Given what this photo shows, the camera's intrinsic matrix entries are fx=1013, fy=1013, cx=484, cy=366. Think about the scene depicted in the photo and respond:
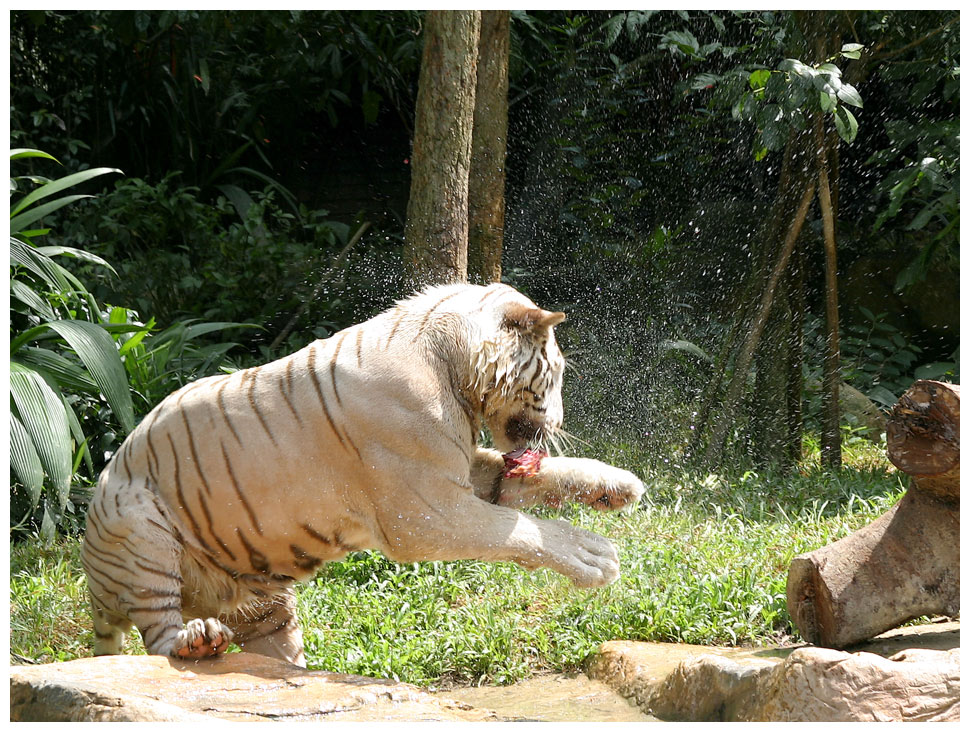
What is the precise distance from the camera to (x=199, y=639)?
2881 mm

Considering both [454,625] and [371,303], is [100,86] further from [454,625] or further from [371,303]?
[454,625]

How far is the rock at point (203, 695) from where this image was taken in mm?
2400

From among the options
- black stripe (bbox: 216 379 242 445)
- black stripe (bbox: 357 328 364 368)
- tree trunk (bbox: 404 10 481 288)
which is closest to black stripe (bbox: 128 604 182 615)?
black stripe (bbox: 216 379 242 445)

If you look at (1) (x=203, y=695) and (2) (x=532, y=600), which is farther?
(2) (x=532, y=600)

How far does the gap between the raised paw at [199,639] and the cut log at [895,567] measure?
1.93 meters

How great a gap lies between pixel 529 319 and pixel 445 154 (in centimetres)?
183

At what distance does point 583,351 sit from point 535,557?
3402mm

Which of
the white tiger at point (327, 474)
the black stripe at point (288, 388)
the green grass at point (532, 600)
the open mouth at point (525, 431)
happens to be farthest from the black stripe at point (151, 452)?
the open mouth at point (525, 431)

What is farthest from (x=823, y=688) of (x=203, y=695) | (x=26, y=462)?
(x=26, y=462)

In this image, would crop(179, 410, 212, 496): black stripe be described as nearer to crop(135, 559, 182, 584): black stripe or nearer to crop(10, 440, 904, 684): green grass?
crop(135, 559, 182, 584): black stripe

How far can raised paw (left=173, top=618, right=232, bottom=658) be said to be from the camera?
2883 mm

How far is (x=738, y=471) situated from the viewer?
5.98 m

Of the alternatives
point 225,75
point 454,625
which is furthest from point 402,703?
point 225,75

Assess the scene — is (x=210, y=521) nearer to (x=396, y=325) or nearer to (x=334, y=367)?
(x=334, y=367)
